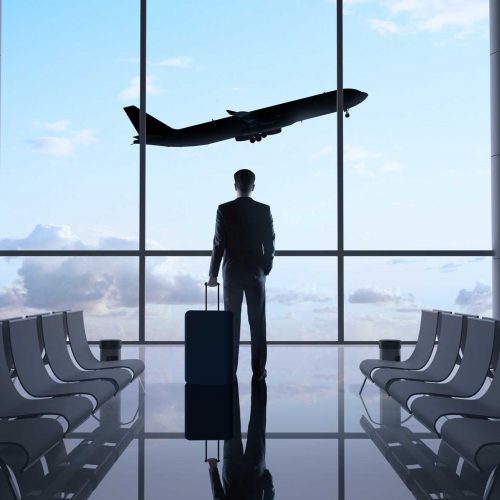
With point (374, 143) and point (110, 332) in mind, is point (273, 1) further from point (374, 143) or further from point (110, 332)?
point (110, 332)

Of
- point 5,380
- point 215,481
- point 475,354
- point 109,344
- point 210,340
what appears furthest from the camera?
point 109,344

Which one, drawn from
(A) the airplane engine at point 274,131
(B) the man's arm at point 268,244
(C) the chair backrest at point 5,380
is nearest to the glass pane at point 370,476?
(C) the chair backrest at point 5,380

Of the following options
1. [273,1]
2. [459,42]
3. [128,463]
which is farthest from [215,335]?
[459,42]

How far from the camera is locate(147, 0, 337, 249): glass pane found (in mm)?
8062

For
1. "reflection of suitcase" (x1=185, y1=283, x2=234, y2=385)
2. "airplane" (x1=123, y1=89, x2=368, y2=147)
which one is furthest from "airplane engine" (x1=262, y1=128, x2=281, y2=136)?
"reflection of suitcase" (x1=185, y1=283, x2=234, y2=385)

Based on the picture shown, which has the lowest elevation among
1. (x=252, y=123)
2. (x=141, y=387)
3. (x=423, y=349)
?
(x=141, y=387)

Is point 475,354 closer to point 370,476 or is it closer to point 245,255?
point 370,476

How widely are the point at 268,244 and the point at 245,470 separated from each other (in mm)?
2832

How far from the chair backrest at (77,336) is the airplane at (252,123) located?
11139 mm

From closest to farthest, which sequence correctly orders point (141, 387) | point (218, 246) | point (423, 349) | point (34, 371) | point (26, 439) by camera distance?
1. point (26, 439)
2. point (34, 371)
3. point (423, 349)
4. point (141, 387)
5. point (218, 246)

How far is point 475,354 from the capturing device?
3.45 meters

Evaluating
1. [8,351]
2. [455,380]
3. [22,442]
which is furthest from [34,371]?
[455,380]

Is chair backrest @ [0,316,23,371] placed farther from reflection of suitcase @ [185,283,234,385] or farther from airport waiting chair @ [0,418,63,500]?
reflection of suitcase @ [185,283,234,385]

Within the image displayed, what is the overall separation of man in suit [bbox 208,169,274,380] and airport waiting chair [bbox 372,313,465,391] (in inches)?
54.3
